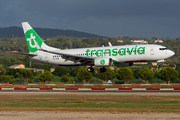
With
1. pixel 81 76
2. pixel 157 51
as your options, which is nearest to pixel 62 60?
pixel 157 51

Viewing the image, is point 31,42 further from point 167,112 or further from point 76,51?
point 167,112

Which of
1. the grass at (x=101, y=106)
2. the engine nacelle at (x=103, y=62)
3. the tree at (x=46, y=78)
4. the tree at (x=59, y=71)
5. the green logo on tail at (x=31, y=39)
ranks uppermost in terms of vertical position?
the green logo on tail at (x=31, y=39)


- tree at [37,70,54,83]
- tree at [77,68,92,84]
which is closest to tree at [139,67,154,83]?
tree at [77,68,92,84]

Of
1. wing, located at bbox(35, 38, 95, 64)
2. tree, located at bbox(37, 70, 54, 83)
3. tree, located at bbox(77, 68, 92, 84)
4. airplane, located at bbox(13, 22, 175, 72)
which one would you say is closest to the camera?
airplane, located at bbox(13, 22, 175, 72)

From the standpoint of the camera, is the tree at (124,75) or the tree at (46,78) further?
the tree at (124,75)

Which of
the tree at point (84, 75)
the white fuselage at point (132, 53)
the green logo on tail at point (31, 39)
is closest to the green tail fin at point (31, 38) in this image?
the green logo on tail at point (31, 39)

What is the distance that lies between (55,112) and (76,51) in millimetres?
30620

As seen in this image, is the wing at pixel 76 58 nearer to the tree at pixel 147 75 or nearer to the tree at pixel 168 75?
the tree at pixel 168 75

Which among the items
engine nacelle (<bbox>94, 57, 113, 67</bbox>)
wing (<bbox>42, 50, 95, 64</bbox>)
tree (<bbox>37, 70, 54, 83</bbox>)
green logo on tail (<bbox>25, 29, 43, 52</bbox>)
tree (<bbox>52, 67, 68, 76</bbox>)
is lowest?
tree (<bbox>37, 70, 54, 83</bbox>)

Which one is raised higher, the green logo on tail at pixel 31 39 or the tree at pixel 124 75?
the green logo on tail at pixel 31 39

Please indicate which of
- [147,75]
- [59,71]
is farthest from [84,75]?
[59,71]

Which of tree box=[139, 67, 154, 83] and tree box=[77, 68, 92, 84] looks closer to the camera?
tree box=[77, 68, 92, 84]

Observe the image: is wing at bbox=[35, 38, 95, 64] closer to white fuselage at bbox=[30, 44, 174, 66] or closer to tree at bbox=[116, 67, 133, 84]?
white fuselage at bbox=[30, 44, 174, 66]

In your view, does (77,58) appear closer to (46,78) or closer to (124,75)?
(46,78)
